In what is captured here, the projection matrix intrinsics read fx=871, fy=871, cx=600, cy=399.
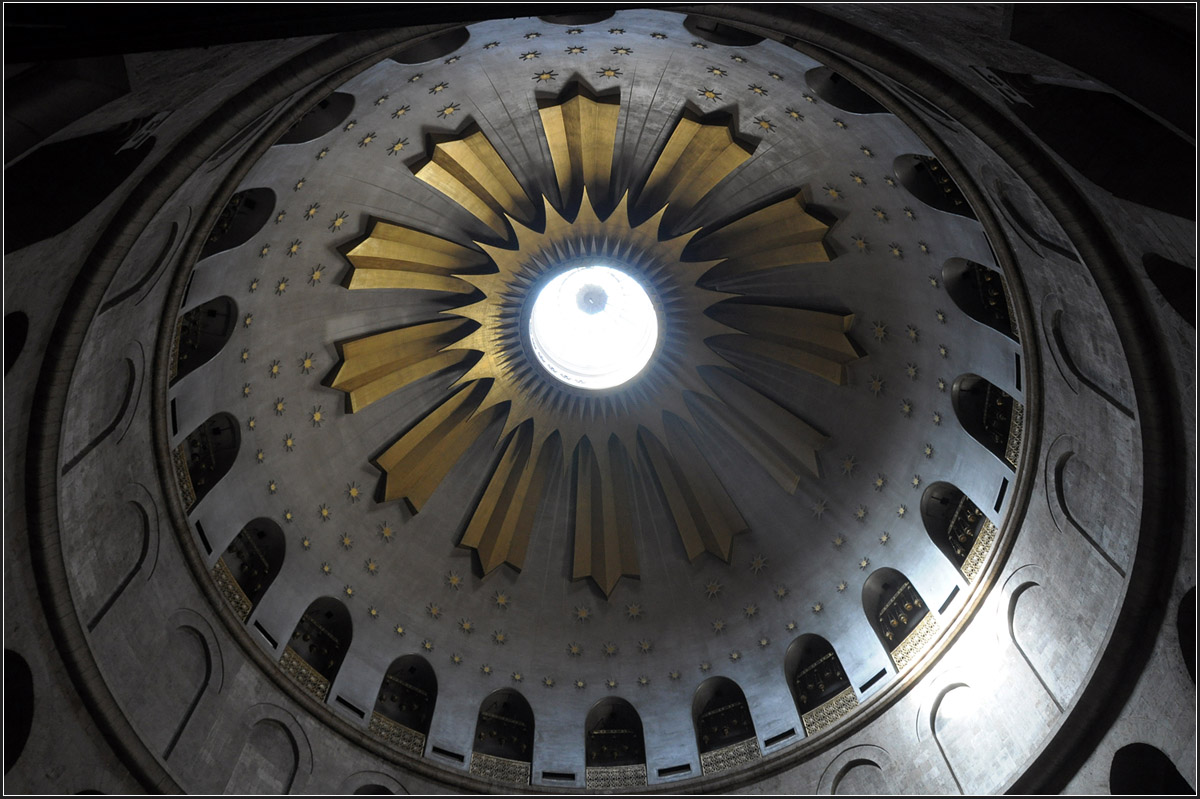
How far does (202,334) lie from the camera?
15695mm

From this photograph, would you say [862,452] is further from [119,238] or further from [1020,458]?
[119,238]

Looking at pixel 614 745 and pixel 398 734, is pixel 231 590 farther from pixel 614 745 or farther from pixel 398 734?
pixel 614 745

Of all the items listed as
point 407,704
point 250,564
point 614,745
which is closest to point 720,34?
point 250,564

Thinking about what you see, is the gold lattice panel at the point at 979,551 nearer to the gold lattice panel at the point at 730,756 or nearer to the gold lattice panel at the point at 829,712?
the gold lattice panel at the point at 829,712

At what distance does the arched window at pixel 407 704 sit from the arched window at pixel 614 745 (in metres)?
3.46

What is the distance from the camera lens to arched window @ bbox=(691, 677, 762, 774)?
17.7m

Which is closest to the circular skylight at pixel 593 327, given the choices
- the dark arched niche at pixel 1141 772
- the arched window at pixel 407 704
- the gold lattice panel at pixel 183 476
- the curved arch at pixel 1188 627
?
the arched window at pixel 407 704

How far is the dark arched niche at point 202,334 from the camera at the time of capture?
15.0 m

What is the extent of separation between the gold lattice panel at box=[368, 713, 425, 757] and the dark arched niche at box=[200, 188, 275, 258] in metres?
9.37

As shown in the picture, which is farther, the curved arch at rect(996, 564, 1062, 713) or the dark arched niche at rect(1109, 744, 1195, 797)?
the curved arch at rect(996, 564, 1062, 713)

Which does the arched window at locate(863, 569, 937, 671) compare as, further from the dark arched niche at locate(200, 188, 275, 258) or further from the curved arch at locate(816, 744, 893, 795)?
the dark arched niche at locate(200, 188, 275, 258)

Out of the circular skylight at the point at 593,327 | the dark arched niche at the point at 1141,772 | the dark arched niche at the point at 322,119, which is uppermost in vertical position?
the circular skylight at the point at 593,327

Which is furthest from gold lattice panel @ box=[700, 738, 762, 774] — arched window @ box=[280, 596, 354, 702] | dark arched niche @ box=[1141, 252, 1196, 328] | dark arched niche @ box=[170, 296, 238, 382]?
dark arched niche @ box=[170, 296, 238, 382]

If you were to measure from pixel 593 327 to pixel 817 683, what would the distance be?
33.3 ft
